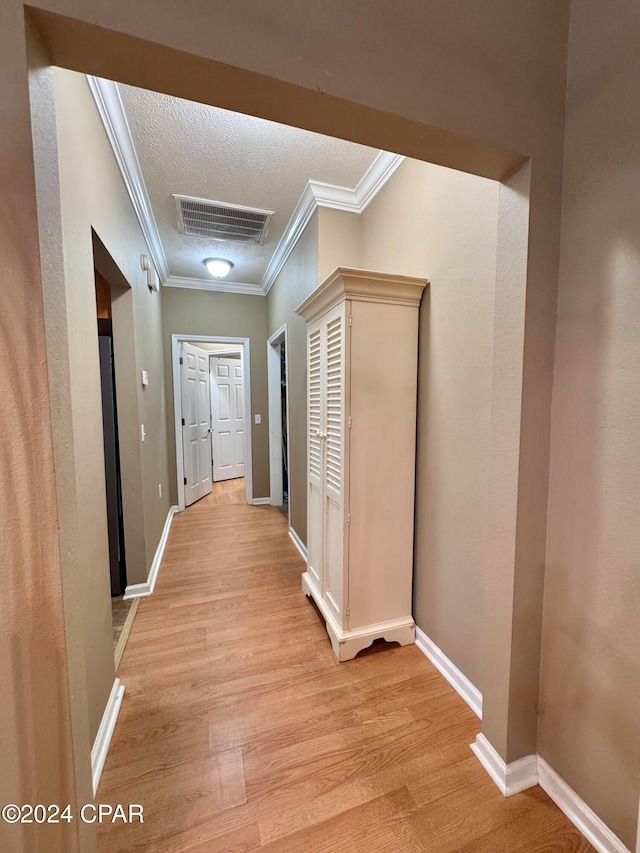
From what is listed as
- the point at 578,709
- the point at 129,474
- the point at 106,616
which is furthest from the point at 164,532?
the point at 578,709

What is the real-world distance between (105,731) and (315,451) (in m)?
1.54

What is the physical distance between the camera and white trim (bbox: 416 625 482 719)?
→ 1426mm

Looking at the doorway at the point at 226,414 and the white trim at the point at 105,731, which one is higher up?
the doorway at the point at 226,414

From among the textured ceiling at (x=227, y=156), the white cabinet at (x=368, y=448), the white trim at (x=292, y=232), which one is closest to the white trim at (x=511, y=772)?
the white cabinet at (x=368, y=448)

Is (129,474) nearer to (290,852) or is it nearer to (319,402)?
(319,402)

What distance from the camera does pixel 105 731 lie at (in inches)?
51.0

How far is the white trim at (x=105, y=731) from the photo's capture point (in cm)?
117

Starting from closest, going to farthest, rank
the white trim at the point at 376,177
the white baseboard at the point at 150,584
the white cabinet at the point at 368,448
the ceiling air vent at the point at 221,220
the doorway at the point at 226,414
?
the white cabinet at the point at 368,448 → the white trim at the point at 376,177 → the white baseboard at the point at 150,584 → the ceiling air vent at the point at 221,220 → the doorway at the point at 226,414

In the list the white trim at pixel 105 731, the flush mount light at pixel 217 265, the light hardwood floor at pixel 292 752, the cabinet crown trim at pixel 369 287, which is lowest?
the light hardwood floor at pixel 292 752

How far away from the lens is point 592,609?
98 cm

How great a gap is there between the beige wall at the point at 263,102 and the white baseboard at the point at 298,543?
82.5 inches

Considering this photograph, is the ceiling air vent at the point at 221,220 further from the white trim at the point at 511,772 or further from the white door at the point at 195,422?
the white trim at the point at 511,772

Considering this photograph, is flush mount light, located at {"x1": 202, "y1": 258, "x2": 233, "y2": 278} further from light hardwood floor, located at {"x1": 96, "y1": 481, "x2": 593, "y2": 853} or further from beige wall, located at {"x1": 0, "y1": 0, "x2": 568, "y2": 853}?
light hardwood floor, located at {"x1": 96, "y1": 481, "x2": 593, "y2": 853}

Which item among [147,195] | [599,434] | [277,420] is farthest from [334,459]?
[277,420]
